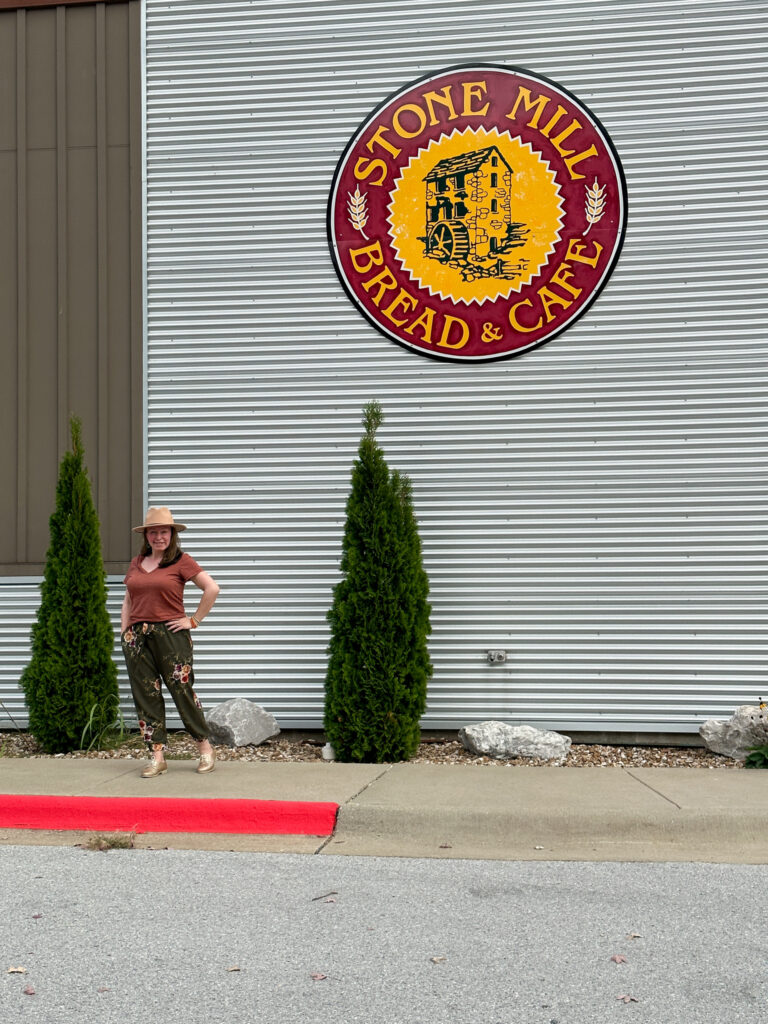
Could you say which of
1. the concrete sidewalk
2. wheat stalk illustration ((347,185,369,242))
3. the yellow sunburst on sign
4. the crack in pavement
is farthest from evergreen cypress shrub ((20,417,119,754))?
the crack in pavement

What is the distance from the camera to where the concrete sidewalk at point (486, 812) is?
5.91 meters

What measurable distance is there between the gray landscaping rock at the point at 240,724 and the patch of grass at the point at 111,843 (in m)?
2.49

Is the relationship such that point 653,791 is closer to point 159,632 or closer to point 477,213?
point 159,632

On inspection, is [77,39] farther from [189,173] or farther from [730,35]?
[730,35]

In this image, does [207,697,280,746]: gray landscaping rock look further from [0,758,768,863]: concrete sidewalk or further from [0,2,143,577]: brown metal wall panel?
[0,2,143,577]: brown metal wall panel

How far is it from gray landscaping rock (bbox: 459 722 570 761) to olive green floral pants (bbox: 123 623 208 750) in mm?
2216

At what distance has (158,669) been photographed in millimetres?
7301

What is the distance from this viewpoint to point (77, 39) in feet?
31.6

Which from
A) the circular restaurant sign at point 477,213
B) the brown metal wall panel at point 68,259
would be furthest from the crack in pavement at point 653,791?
the brown metal wall panel at point 68,259

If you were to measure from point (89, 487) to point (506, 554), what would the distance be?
342 cm

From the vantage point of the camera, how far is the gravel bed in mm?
8172

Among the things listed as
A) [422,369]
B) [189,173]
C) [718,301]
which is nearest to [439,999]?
[422,369]

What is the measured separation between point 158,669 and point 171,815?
1.25m

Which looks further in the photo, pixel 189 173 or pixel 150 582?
pixel 189 173
